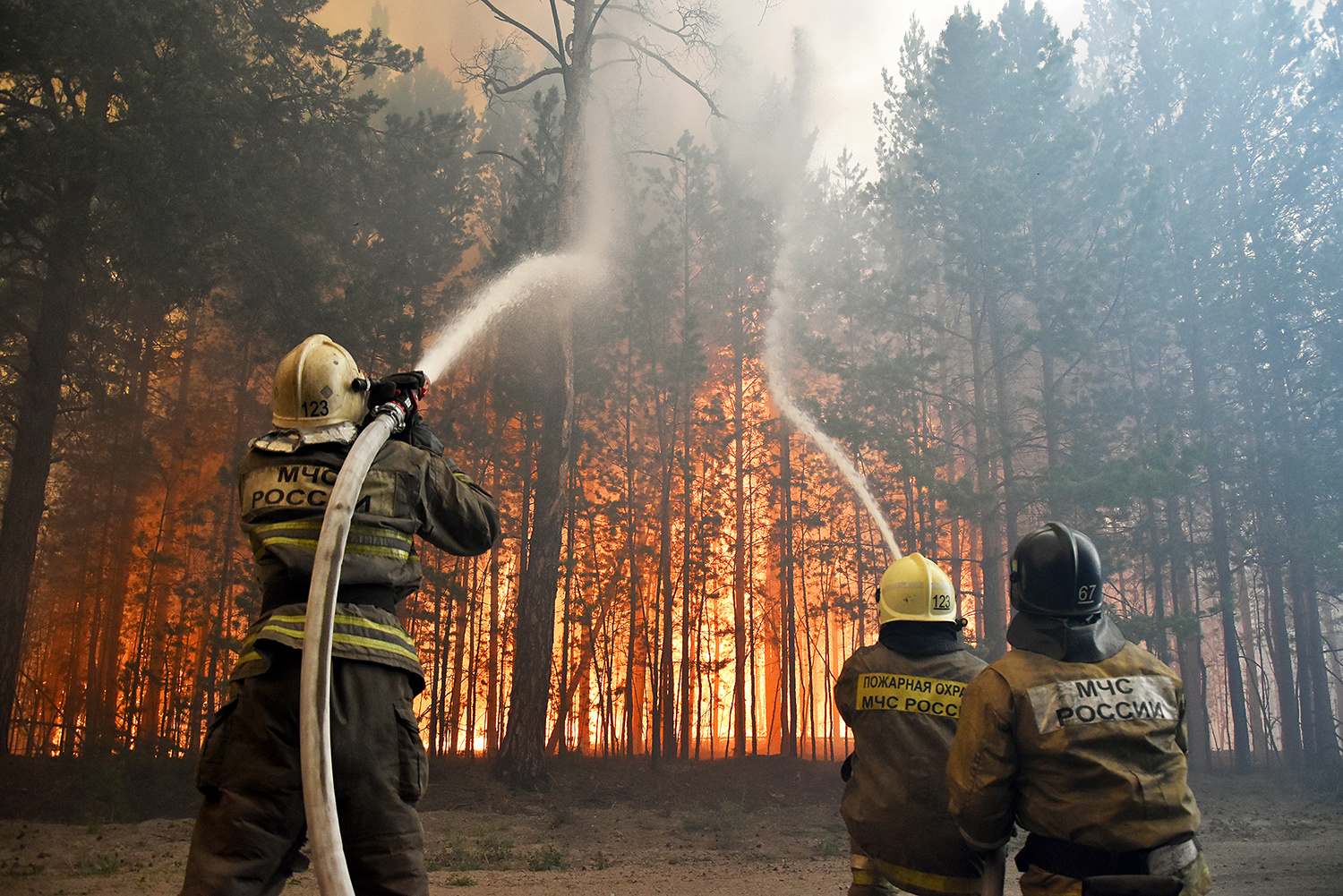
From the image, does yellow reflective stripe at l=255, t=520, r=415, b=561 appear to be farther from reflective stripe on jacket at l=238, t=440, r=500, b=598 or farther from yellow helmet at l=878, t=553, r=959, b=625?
yellow helmet at l=878, t=553, r=959, b=625

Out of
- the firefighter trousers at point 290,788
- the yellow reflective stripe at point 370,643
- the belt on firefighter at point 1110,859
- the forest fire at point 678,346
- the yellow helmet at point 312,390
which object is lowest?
the belt on firefighter at point 1110,859

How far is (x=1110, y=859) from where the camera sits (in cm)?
255

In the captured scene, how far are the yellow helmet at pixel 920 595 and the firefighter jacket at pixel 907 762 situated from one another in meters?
0.05

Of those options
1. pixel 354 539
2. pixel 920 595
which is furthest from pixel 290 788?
pixel 920 595

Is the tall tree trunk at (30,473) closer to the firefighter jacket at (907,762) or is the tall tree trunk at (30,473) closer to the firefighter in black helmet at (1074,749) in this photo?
the firefighter jacket at (907,762)

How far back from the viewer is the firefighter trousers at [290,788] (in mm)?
2381

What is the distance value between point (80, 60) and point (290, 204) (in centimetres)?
293

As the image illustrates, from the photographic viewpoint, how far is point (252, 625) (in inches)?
106

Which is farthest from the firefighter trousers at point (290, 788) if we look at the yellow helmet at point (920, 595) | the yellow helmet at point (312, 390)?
the yellow helmet at point (920, 595)

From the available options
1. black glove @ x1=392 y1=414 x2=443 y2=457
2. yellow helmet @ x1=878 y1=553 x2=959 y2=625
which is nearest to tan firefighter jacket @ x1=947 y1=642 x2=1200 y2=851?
yellow helmet @ x1=878 y1=553 x2=959 y2=625

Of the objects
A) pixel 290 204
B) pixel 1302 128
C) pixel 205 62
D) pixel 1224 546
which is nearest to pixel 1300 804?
pixel 1224 546

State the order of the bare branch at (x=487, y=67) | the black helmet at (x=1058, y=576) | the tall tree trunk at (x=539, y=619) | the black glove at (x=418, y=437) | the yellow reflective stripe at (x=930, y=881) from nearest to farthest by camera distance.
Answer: the black helmet at (x=1058, y=576) → the black glove at (x=418, y=437) → the yellow reflective stripe at (x=930, y=881) → the tall tree trunk at (x=539, y=619) → the bare branch at (x=487, y=67)

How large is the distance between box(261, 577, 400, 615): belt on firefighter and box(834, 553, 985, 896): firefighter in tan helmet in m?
1.99

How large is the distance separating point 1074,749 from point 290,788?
2.28 metres
